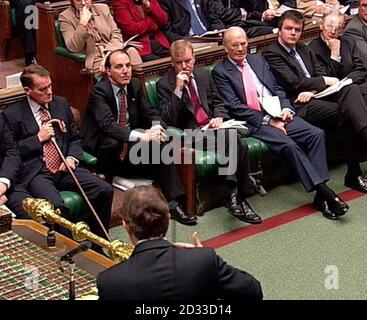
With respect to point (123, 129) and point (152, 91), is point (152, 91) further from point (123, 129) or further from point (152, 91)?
point (123, 129)

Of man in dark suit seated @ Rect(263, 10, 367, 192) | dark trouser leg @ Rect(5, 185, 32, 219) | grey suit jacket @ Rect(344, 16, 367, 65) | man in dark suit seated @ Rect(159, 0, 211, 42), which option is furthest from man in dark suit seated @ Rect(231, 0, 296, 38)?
dark trouser leg @ Rect(5, 185, 32, 219)

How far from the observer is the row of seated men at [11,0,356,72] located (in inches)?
216

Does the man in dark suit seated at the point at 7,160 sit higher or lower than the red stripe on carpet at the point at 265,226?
higher

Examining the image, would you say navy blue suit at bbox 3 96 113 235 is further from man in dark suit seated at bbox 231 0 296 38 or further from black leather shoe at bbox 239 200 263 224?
man in dark suit seated at bbox 231 0 296 38

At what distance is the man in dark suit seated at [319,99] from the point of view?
5348 millimetres

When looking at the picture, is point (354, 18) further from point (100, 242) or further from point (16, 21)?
point (100, 242)

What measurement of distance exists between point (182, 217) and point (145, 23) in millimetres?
1755

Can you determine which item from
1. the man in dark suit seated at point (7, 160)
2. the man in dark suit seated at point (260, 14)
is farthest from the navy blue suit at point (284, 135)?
the man in dark suit seated at point (7, 160)

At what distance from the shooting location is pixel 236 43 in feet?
17.1

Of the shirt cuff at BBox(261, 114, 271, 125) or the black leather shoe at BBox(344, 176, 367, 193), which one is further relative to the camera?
the black leather shoe at BBox(344, 176, 367, 193)

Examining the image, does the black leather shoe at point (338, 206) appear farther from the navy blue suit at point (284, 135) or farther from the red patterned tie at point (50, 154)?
the red patterned tie at point (50, 154)

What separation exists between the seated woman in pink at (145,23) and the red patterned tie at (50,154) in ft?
5.28

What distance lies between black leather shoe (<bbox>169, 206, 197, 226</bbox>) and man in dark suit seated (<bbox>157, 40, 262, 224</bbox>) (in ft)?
0.76

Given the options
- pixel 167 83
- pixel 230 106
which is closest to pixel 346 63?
pixel 230 106
